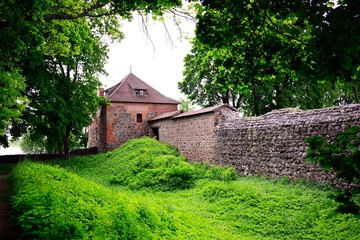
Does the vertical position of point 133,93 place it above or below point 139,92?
below

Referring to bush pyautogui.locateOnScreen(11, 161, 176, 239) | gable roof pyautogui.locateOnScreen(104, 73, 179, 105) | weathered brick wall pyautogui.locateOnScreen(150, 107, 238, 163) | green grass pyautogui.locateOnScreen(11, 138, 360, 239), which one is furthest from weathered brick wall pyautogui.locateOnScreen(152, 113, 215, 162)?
bush pyautogui.locateOnScreen(11, 161, 176, 239)

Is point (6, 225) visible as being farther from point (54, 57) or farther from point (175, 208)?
point (54, 57)

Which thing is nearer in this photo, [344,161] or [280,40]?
[344,161]

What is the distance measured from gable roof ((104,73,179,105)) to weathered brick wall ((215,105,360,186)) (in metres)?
15.0

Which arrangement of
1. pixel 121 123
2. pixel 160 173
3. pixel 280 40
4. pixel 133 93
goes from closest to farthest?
pixel 280 40 → pixel 160 173 → pixel 121 123 → pixel 133 93

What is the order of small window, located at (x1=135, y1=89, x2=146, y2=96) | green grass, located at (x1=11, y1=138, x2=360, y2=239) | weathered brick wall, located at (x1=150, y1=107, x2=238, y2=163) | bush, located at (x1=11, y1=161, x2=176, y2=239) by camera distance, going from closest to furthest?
1. bush, located at (x1=11, y1=161, x2=176, y2=239)
2. green grass, located at (x1=11, y1=138, x2=360, y2=239)
3. weathered brick wall, located at (x1=150, y1=107, x2=238, y2=163)
4. small window, located at (x1=135, y1=89, x2=146, y2=96)

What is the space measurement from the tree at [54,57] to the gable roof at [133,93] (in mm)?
5243

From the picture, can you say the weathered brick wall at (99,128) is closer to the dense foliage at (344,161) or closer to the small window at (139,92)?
the small window at (139,92)

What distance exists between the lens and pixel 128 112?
2789 centimetres

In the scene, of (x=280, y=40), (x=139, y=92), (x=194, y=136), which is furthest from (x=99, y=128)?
(x=280, y=40)

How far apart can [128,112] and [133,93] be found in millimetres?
2442

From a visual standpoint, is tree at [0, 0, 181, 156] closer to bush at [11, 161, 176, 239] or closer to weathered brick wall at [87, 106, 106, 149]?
bush at [11, 161, 176, 239]

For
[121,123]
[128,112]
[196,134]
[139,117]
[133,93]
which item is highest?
[133,93]

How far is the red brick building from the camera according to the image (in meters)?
27.1
